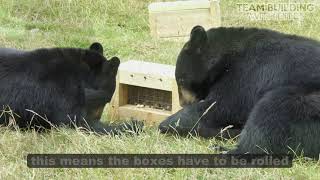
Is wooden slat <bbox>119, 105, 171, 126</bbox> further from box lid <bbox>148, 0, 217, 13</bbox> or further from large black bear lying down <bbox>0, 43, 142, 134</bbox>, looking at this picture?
box lid <bbox>148, 0, 217, 13</bbox>

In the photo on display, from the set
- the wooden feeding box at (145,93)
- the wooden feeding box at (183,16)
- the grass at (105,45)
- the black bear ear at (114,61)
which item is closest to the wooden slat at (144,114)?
the wooden feeding box at (145,93)

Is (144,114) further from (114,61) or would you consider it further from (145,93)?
(114,61)

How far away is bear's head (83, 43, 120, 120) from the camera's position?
6.86m

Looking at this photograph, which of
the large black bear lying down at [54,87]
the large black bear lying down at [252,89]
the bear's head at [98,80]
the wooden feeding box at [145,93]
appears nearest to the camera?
the large black bear lying down at [252,89]

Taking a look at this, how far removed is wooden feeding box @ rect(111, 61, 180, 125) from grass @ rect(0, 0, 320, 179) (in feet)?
2.17

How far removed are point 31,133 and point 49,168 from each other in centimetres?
104

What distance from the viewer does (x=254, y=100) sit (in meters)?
6.17

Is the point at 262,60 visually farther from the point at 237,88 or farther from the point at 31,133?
the point at 31,133

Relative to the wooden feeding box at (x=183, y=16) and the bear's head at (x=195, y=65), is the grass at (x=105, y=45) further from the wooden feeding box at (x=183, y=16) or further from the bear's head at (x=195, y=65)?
the bear's head at (x=195, y=65)

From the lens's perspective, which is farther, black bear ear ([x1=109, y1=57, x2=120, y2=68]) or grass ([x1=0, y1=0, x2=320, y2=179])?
black bear ear ([x1=109, y1=57, x2=120, y2=68])

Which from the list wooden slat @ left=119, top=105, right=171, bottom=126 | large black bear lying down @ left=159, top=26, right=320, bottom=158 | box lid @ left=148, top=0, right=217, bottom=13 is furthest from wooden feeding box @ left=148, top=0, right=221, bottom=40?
large black bear lying down @ left=159, top=26, right=320, bottom=158

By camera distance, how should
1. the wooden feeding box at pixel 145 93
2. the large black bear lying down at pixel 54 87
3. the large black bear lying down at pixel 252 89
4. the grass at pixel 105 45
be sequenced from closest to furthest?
the grass at pixel 105 45 → the large black bear lying down at pixel 252 89 → the large black bear lying down at pixel 54 87 → the wooden feeding box at pixel 145 93

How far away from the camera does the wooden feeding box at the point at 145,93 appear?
7180 millimetres

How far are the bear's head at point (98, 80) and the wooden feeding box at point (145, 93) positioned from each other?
414 millimetres
